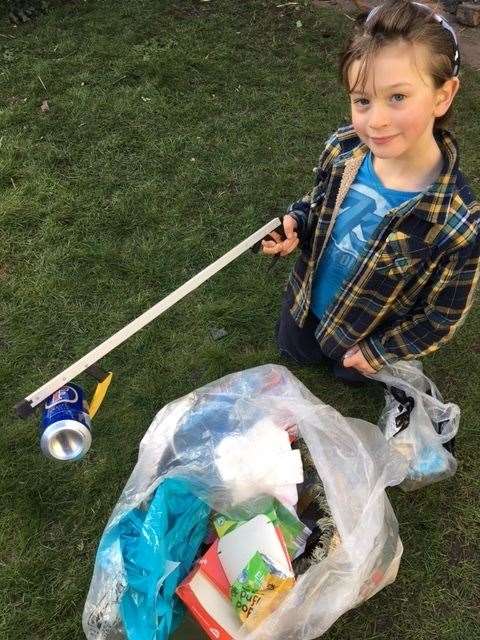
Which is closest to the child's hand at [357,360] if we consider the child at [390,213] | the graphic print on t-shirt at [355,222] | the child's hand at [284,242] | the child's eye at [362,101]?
the child at [390,213]

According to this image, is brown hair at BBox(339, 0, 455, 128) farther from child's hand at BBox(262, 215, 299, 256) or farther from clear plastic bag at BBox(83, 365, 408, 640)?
clear plastic bag at BBox(83, 365, 408, 640)

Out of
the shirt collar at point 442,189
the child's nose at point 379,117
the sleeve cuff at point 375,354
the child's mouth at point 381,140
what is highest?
the child's nose at point 379,117

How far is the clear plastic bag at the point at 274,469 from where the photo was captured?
4.45ft

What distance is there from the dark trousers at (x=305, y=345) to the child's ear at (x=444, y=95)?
82 centimetres

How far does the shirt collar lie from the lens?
1.36 m

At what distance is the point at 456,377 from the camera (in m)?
2.12

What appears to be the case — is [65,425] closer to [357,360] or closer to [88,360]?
[88,360]

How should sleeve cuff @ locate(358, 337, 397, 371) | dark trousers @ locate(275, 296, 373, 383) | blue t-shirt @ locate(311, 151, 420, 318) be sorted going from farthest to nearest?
dark trousers @ locate(275, 296, 373, 383)
sleeve cuff @ locate(358, 337, 397, 371)
blue t-shirt @ locate(311, 151, 420, 318)

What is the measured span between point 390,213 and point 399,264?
0.44 feet

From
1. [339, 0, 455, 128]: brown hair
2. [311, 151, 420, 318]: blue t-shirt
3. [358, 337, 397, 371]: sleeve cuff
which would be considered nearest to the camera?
[339, 0, 455, 128]: brown hair

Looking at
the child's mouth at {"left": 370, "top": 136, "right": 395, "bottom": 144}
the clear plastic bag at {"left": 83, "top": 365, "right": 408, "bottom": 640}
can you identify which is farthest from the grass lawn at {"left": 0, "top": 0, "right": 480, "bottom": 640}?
the child's mouth at {"left": 370, "top": 136, "right": 395, "bottom": 144}

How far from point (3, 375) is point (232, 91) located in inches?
80.3

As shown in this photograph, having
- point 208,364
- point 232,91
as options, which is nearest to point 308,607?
point 208,364

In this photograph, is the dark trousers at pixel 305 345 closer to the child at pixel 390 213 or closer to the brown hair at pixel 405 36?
the child at pixel 390 213
